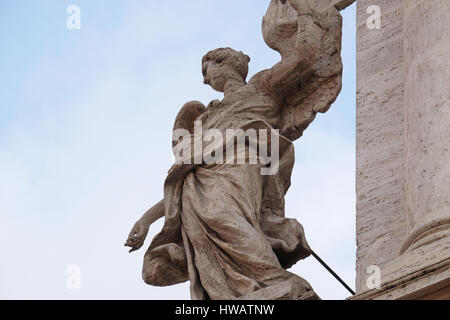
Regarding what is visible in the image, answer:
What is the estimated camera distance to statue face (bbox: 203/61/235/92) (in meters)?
11.2

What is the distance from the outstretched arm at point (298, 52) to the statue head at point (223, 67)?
31 cm

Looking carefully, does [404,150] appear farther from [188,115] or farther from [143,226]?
[143,226]

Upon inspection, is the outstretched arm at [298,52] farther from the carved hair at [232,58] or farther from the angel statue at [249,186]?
the carved hair at [232,58]

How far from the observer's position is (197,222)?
34.0 feet

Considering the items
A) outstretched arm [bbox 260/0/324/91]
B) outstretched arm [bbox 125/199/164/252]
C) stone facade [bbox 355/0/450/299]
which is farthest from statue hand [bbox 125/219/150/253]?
stone facade [bbox 355/0/450/299]

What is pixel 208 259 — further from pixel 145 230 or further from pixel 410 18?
pixel 410 18

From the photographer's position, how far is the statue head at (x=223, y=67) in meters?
11.2

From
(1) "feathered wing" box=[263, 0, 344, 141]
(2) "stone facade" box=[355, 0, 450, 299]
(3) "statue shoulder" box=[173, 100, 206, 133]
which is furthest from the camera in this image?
(3) "statue shoulder" box=[173, 100, 206, 133]

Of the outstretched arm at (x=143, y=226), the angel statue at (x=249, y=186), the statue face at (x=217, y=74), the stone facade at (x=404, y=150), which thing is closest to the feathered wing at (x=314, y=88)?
the angel statue at (x=249, y=186)

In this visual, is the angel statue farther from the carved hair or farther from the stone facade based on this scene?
the stone facade

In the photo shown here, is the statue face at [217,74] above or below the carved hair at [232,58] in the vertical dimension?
below

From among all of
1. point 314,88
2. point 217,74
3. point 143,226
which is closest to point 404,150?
point 314,88

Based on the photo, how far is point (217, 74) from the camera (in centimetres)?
1119
